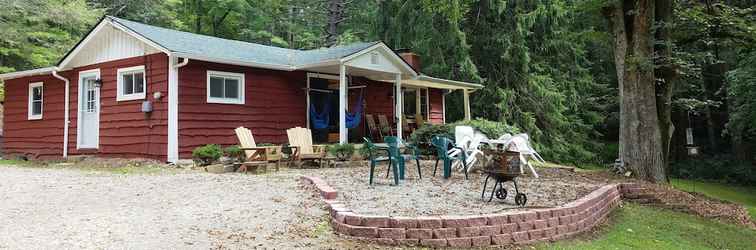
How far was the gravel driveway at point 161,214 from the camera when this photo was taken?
4.19 m

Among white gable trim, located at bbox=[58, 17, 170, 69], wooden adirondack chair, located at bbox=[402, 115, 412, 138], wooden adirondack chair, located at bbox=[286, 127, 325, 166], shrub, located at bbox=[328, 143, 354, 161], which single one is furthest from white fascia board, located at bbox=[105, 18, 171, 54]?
wooden adirondack chair, located at bbox=[402, 115, 412, 138]

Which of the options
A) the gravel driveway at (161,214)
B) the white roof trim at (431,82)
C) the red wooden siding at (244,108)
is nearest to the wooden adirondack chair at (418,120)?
the white roof trim at (431,82)

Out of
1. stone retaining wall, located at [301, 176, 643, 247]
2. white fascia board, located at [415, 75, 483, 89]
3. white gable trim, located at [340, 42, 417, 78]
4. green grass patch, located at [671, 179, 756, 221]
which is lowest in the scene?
green grass patch, located at [671, 179, 756, 221]

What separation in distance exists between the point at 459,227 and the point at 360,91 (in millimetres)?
9983

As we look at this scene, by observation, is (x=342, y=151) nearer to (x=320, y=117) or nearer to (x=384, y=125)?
(x=320, y=117)

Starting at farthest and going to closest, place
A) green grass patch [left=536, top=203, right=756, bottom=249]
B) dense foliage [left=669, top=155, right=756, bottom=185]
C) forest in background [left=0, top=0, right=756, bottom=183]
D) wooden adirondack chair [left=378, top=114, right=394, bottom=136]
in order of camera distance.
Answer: dense foliage [left=669, top=155, right=756, bottom=185], forest in background [left=0, top=0, right=756, bottom=183], wooden adirondack chair [left=378, top=114, right=394, bottom=136], green grass patch [left=536, top=203, right=756, bottom=249]

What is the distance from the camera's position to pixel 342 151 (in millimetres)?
10789

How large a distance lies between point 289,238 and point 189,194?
8.79 ft

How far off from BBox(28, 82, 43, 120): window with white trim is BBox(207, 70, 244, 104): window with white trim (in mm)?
5634

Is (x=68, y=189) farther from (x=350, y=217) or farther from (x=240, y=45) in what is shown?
(x=240, y=45)

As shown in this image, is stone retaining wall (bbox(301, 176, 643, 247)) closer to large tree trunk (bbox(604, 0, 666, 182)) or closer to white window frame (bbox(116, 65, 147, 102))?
large tree trunk (bbox(604, 0, 666, 182))

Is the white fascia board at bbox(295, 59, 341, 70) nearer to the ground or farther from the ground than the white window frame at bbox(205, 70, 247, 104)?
farther from the ground

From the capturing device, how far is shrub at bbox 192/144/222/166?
9383 mm

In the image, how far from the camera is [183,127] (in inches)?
403
